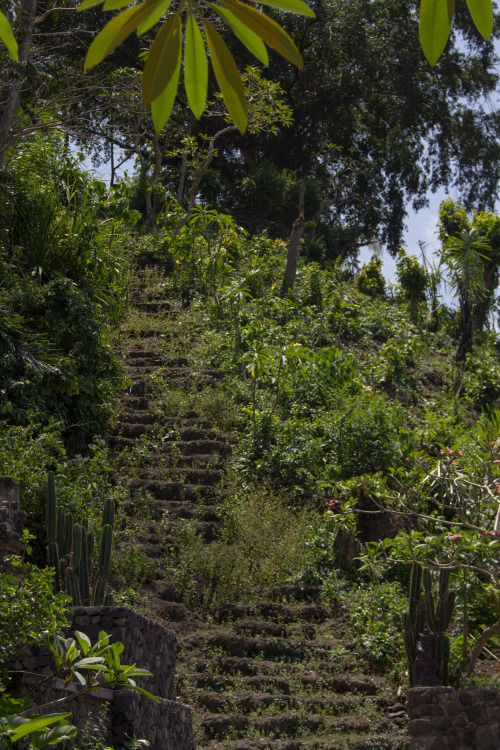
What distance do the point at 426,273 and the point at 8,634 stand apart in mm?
14405

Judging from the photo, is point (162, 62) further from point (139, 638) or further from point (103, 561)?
point (103, 561)

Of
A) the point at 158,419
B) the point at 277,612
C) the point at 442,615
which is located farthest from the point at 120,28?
the point at 158,419

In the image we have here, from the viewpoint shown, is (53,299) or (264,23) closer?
(264,23)

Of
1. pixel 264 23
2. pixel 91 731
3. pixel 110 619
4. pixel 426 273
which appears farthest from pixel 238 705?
pixel 426 273

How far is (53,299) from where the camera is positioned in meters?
10.2

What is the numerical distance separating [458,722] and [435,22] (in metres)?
5.77

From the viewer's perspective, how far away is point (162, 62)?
1348 mm

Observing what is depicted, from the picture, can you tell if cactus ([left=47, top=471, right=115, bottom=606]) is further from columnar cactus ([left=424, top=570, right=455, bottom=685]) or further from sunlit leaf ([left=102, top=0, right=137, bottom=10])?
sunlit leaf ([left=102, top=0, right=137, bottom=10])

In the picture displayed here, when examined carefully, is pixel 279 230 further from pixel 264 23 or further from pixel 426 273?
pixel 264 23

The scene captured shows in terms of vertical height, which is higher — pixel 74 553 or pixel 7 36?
pixel 7 36

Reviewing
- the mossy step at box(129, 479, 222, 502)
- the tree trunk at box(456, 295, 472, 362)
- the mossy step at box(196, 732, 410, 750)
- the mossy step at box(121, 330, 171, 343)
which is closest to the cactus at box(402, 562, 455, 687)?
the mossy step at box(196, 732, 410, 750)

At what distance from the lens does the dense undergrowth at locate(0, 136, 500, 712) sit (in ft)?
26.6

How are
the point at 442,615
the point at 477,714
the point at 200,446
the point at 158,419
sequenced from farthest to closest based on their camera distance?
the point at 158,419, the point at 200,446, the point at 442,615, the point at 477,714

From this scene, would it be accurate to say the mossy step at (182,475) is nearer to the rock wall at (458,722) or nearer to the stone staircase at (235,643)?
the stone staircase at (235,643)
